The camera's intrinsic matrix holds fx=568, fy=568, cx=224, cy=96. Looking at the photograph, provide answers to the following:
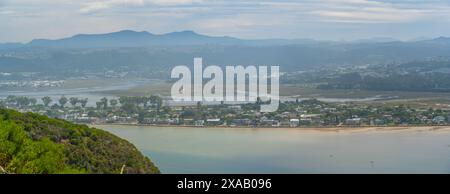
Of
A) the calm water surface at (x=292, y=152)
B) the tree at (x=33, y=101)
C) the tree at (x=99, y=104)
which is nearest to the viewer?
the calm water surface at (x=292, y=152)

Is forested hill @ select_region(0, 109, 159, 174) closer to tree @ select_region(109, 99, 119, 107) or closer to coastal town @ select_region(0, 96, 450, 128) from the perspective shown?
coastal town @ select_region(0, 96, 450, 128)

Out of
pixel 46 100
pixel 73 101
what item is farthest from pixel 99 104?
pixel 46 100

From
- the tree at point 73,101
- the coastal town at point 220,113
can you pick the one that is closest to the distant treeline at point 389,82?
the coastal town at point 220,113

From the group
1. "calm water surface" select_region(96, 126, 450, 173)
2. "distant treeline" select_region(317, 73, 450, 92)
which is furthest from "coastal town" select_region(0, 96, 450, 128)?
"distant treeline" select_region(317, 73, 450, 92)

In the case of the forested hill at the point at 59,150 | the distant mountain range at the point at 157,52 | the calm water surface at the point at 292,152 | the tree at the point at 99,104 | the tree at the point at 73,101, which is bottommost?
the calm water surface at the point at 292,152

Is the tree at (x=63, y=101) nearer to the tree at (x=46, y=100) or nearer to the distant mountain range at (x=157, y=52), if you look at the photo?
the tree at (x=46, y=100)
